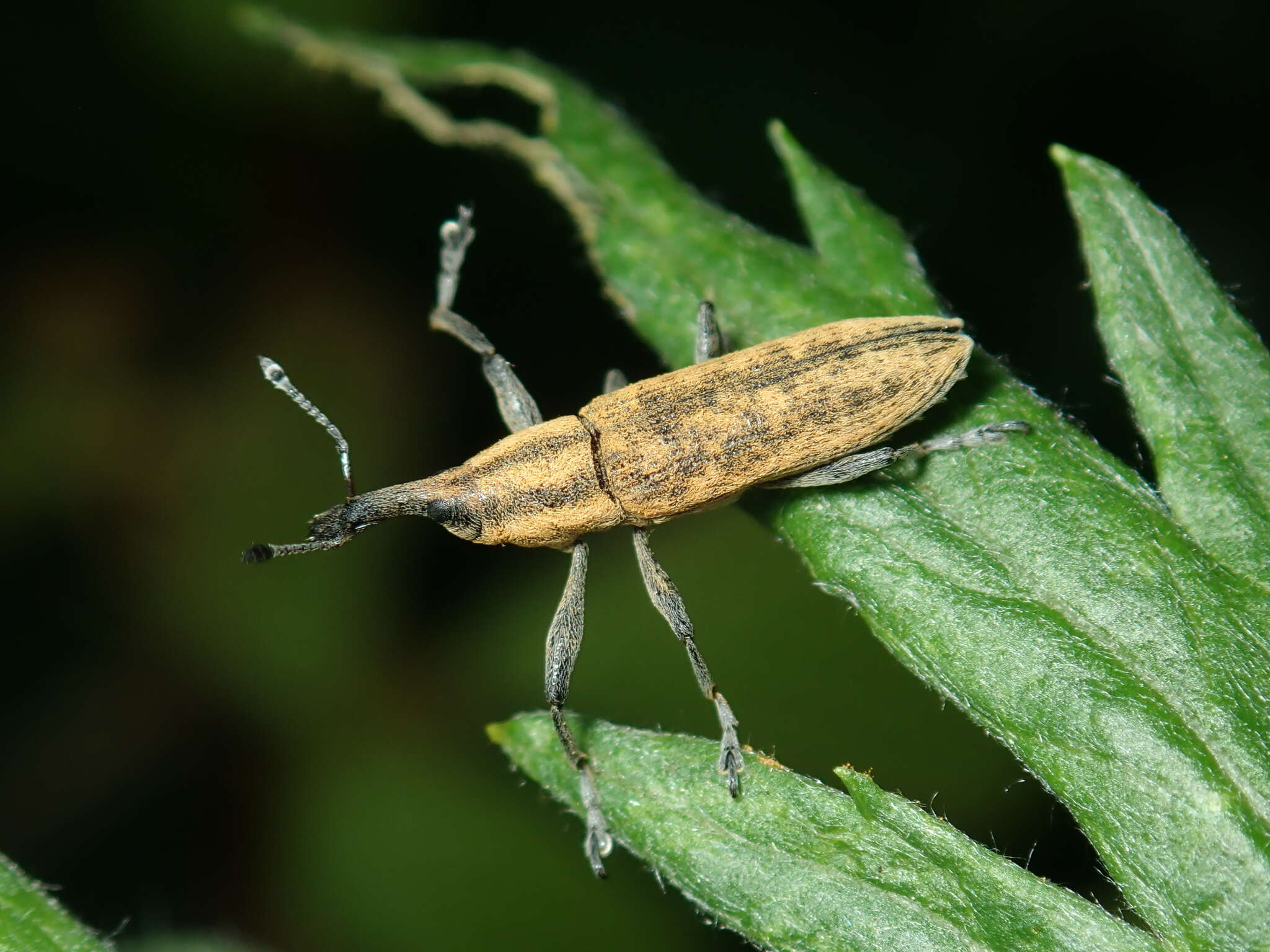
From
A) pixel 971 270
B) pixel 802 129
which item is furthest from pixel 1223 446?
pixel 802 129

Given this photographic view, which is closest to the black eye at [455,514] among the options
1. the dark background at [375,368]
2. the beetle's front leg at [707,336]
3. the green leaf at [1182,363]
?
the dark background at [375,368]

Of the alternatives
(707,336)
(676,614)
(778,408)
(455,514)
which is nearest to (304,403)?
(455,514)

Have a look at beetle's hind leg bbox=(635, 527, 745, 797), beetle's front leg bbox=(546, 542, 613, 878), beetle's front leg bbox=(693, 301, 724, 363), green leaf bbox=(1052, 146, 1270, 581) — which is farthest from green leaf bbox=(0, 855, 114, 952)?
green leaf bbox=(1052, 146, 1270, 581)

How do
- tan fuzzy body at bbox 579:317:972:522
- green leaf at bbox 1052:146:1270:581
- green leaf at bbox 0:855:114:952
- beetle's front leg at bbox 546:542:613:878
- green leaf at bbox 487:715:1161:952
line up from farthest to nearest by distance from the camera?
tan fuzzy body at bbox 579:317:972:522 → beetle's front leg at bbox 546:542:613:878 → green leaf at bbox 1052:146:1270:581 → green leaf at bbox 0:855:114:952 → green leaf at bbox 487:715:1161:952

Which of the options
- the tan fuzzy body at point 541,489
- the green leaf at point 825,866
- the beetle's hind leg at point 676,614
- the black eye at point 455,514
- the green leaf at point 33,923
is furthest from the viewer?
the black eye at point 455,514

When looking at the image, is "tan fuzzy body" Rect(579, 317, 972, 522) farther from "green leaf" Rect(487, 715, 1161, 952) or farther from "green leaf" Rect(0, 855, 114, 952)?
"green leaf" Rect(0, 855, 114, 952)

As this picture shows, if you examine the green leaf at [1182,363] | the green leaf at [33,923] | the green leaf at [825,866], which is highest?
the green leaf at [1182,363]

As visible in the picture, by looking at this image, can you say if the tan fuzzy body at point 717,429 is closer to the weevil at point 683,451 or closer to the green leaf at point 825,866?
the weevil at point 683,451
